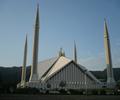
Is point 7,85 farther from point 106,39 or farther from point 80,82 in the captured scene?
point 106,39

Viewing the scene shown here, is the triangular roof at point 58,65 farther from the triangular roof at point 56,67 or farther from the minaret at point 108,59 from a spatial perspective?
the minaret at point 108,59

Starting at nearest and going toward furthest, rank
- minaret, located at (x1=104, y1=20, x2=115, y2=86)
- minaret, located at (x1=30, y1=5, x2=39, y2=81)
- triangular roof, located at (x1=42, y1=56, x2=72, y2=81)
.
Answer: minaret, located at (x1=30, y1=5, x2=39, y2=81) < minaret, located at (x1=104, y1=20, x2=115, y2=86) < triangular roof, located at (x1=42, y1=56, x2=72, y2=81)

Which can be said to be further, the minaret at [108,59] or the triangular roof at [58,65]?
the triangular roof at [58,65]

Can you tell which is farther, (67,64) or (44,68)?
(44,68)

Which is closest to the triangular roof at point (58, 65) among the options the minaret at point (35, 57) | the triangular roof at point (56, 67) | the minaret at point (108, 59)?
the triangular roof at point (56, 67)

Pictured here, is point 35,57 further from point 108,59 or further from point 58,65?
point 108,59

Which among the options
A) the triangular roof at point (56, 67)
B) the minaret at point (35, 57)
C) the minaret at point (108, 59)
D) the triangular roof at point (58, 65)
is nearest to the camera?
the minaret at point (35, 57)

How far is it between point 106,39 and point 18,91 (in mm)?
22419

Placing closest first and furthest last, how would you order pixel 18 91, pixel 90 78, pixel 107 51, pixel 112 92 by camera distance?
pixel 18 91 → pixel 112 92 → pixel 107 51 → pixel 90 78

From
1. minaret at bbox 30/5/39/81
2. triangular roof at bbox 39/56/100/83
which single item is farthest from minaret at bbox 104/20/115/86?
minaret at bbox 30/5/39/81

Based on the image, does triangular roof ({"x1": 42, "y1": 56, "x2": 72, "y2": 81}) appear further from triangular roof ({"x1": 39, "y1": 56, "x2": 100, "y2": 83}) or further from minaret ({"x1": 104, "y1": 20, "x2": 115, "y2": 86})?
minaret ({"x1": 104, "y1": 20, "x2": 115, "y2": 86})

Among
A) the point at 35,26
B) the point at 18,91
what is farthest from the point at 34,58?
the point at 18,91

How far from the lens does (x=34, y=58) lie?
3662 centimetres

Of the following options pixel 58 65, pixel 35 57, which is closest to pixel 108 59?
pixel 58 65
